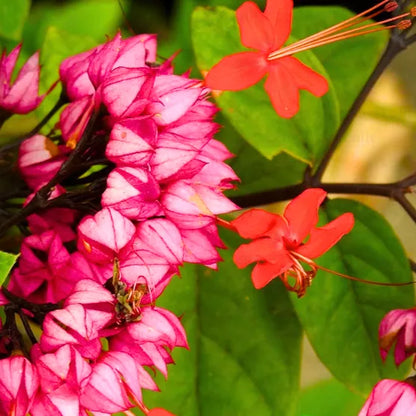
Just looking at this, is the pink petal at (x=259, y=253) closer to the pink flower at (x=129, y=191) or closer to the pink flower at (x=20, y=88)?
the pink flower at (x=129, y=191)

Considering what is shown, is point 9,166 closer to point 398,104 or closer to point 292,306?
point 292,306

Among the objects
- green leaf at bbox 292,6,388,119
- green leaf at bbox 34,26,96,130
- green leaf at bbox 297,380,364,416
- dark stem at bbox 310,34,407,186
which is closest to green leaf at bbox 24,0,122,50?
green leaf at bbox 34,26,96,130

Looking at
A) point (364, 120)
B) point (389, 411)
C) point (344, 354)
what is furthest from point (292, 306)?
point (364, 120)

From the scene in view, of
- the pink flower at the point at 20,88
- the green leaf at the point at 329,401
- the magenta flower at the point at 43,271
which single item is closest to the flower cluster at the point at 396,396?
the magenta flower at the point at 43,271

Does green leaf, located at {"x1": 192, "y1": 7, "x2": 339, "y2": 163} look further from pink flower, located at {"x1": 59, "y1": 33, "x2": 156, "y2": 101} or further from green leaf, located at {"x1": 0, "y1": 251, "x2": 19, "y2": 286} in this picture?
green leaf, located at {"x1": 0, "y1": 251, "x2": 19, "y2": 286}

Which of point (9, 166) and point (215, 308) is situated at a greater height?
point (9, 166)
